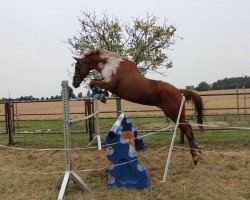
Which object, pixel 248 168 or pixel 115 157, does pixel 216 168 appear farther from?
pixel 115 157

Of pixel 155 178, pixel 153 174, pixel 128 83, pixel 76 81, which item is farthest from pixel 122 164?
pixel 76 81

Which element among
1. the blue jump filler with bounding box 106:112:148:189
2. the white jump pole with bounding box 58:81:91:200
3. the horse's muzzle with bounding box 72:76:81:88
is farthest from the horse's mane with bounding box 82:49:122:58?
the blue jump filler with bounding box 106:112:148:189

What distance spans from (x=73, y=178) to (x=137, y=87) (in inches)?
69.4

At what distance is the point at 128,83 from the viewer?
18.8 ft

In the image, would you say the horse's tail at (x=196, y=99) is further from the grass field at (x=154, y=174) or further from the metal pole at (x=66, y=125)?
the metal pole at (x=66, y=125)

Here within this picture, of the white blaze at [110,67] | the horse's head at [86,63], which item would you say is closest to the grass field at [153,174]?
the white blaze at [110,67]

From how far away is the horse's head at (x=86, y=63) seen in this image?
6027 millimetres

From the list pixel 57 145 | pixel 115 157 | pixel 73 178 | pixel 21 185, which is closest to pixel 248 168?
pixel 115 157

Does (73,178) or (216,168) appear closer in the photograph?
(73,178)

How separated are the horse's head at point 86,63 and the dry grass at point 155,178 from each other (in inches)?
67.1

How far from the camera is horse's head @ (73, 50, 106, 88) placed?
6027mm

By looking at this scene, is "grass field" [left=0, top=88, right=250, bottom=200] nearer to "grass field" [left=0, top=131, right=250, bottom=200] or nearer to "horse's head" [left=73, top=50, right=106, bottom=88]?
"grass field" [left=0, top=131, right=250, bottom=200]

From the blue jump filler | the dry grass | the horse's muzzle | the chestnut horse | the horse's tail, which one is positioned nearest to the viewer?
the dry grass

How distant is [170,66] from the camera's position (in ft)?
36.5
